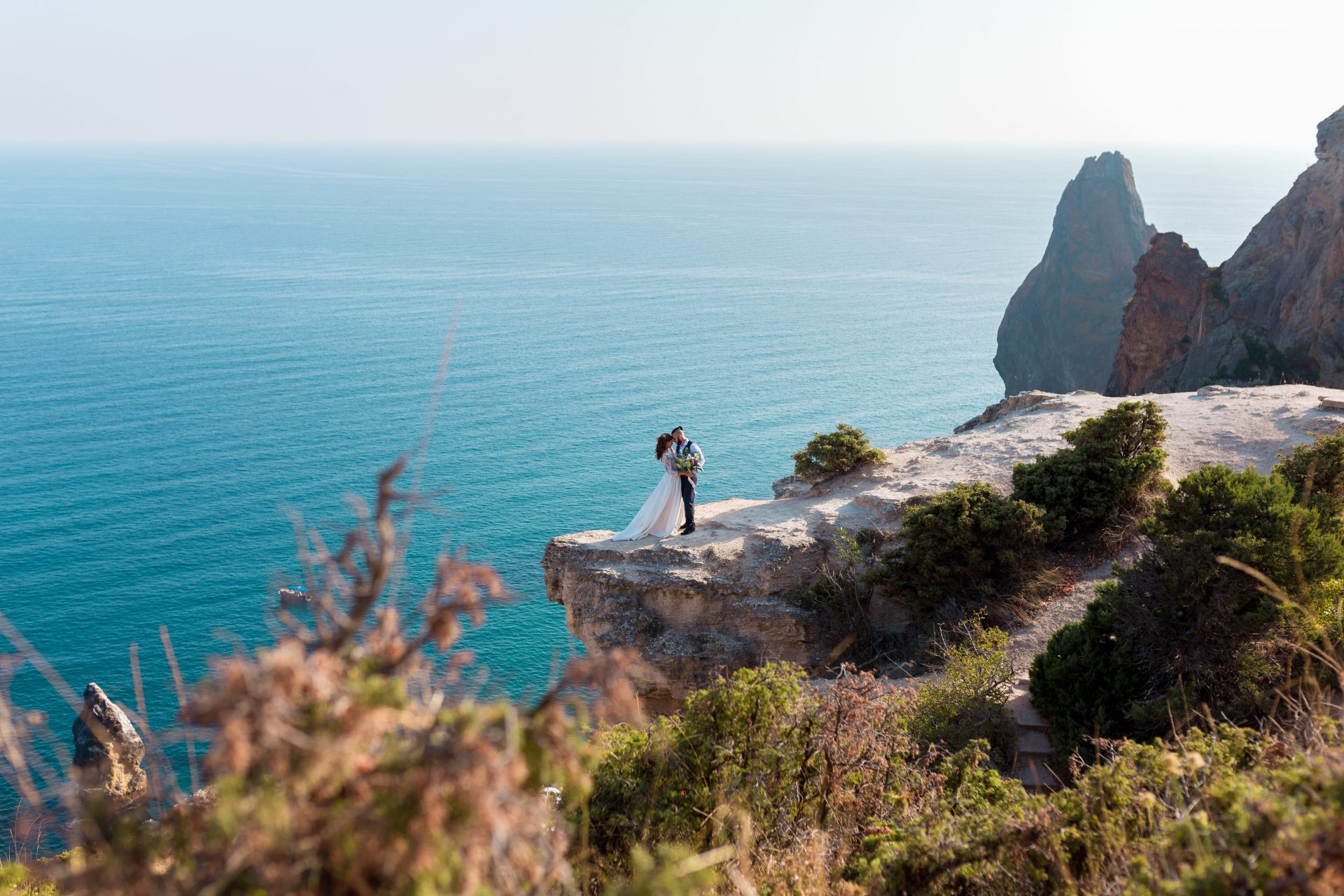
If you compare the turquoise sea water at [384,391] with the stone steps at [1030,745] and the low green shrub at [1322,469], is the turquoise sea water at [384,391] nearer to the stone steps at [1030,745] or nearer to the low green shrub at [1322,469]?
the stone steps at [1030,745]

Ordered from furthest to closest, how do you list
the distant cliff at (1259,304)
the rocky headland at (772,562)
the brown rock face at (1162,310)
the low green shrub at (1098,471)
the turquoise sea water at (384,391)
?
the brown rock face at (1162,310) → the turquoise sea water at (384,391) → the distant cliff at (1259,304) → the low green shrub at (1098,471) → the rocky headland at (772,562)

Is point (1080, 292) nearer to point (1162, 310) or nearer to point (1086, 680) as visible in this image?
point (1162, 310)

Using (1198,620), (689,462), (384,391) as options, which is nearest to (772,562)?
(689,462)

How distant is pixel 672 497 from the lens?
1897 cm

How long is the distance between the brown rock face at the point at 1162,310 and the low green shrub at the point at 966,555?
1606 inches

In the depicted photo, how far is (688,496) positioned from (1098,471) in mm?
8276

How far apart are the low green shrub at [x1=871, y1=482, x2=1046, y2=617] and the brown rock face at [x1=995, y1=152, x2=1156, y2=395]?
68.8 m

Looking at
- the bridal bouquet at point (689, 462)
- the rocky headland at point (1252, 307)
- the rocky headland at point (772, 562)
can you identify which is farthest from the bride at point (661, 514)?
the rocky headland at point (1252, 307)

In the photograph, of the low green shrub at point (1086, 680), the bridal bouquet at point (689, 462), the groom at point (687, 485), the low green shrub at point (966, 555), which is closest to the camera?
the low green shrub at point (1086, 680)

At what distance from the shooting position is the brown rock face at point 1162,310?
5206 centimetres

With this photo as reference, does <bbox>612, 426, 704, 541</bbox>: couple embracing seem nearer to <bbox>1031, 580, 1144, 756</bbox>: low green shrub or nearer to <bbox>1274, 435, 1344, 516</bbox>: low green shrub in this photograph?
<bbox>1031, 580, 1144, 756</bbox>: low green shrub

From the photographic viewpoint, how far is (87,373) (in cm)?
6819

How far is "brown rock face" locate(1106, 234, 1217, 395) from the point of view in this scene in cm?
5206

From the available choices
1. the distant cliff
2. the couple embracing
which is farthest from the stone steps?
the distant cliff
